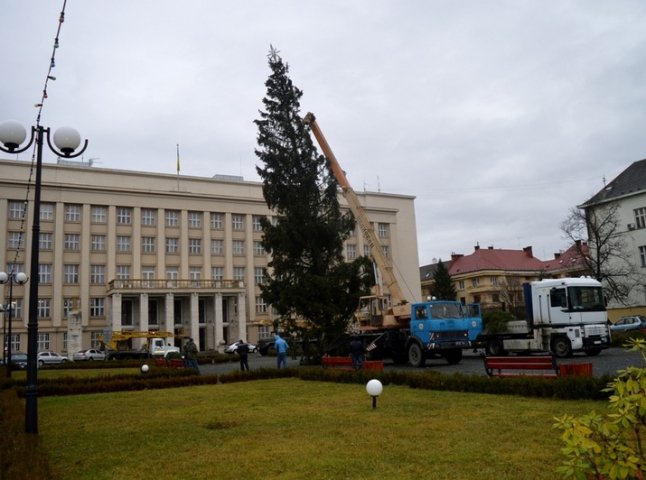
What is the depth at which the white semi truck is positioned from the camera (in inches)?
874

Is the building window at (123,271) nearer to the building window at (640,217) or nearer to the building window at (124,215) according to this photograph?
the building window at (124,215)

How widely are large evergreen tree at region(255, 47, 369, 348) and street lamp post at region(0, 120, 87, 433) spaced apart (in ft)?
53.1

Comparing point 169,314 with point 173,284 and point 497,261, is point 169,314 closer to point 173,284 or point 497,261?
point 173,284

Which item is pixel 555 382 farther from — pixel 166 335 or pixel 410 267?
pixel 410 267

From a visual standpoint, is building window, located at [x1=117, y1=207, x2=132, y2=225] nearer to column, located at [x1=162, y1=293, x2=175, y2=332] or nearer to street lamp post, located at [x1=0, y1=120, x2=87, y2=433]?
column, located at [x1=162, y1=293, x2=175, y2=332]

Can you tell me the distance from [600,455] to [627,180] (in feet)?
168

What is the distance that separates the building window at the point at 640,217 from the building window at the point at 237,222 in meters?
42.2

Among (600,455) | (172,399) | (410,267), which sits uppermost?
(410,267)

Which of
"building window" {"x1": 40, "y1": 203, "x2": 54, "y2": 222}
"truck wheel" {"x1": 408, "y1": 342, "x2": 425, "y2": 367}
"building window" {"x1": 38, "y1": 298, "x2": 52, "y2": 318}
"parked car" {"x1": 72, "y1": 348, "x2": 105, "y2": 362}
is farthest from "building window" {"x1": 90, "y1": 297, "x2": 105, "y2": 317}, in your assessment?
"truck wheel" {"x1": 408, "y1": 342, "x2": 425, "y2": 367}

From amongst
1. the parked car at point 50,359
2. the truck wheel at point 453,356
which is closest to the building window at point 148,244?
the parked car at point 50,359

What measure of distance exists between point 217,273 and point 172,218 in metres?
8.20

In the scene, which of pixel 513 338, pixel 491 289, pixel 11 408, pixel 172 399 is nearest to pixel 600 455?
pixel 11 408

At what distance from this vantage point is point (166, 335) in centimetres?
5100

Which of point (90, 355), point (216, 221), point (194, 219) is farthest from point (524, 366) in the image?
point (216, 221)
